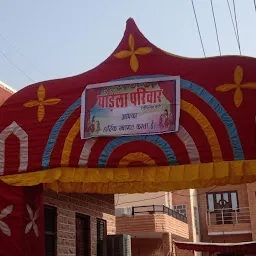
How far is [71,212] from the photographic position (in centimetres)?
1094

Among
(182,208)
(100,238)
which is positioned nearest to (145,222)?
(100,238)

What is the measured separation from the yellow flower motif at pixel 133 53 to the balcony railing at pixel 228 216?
1037 inches

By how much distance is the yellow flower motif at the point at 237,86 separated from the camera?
23.3 ft

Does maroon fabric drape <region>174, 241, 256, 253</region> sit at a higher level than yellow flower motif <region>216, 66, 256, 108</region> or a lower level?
lower

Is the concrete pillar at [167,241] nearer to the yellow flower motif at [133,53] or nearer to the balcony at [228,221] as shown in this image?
the balcony at [228,221]

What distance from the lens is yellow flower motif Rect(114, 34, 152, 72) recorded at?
302 inches

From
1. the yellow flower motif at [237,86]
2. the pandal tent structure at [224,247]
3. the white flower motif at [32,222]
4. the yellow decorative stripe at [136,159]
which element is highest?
the yellow flower motif at [237,86]

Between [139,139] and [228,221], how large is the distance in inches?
1071

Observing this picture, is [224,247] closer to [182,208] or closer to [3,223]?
[182,208]

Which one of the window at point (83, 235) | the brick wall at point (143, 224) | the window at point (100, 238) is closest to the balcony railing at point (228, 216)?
the brick wall at point (143, 224)

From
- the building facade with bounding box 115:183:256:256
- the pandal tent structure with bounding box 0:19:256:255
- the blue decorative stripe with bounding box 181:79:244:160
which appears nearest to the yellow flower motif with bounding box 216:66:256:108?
the pandal tent structure with bounding box 0:19:256:255

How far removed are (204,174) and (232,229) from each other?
84.6 ft

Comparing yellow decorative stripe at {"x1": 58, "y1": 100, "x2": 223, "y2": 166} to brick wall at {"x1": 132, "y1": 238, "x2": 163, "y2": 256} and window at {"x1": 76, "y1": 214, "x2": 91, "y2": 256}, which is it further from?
brick wall at {"x1": 132, "y1": 238, "x2": 163, "y2": 256}

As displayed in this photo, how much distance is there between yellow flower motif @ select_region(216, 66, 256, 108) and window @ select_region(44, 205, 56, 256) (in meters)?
4.60
